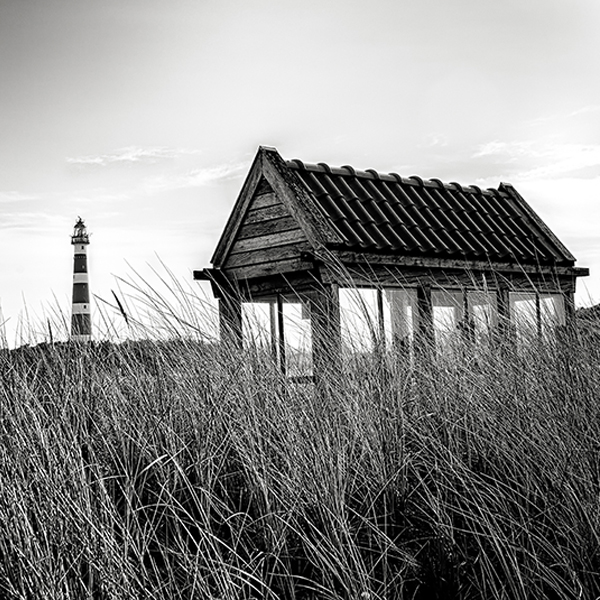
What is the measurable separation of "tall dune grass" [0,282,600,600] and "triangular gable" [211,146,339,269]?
129 inches

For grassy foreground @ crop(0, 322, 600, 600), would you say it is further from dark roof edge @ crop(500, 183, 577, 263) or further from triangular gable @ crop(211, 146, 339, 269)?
dark roof edge @ crop(500, 183, 577, 263)

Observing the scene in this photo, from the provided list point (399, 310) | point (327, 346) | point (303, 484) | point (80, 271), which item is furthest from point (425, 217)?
point (80, 271)

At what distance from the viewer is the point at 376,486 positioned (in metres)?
3.38

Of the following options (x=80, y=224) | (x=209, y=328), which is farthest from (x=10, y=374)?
(x=80, y=224)

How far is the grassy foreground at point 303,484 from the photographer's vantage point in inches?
103

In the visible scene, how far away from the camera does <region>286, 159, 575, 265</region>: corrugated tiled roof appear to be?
337 inches

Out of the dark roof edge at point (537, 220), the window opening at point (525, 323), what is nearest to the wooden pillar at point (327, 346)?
the window opening at point (525, 323)

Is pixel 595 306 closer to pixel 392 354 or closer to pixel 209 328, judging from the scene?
pixel 392 354

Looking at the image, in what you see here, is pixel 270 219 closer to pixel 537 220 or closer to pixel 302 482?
pixel 537 220

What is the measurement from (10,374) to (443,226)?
19.9 feet

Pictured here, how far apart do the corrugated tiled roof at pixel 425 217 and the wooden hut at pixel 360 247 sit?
0.05ft

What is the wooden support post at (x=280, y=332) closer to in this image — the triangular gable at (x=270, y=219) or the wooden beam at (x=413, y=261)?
the triangular gable at (x=270, y=219)

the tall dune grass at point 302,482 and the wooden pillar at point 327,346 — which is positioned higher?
the wooden pillar at point 327,346

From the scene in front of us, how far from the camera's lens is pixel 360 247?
26.3ft
